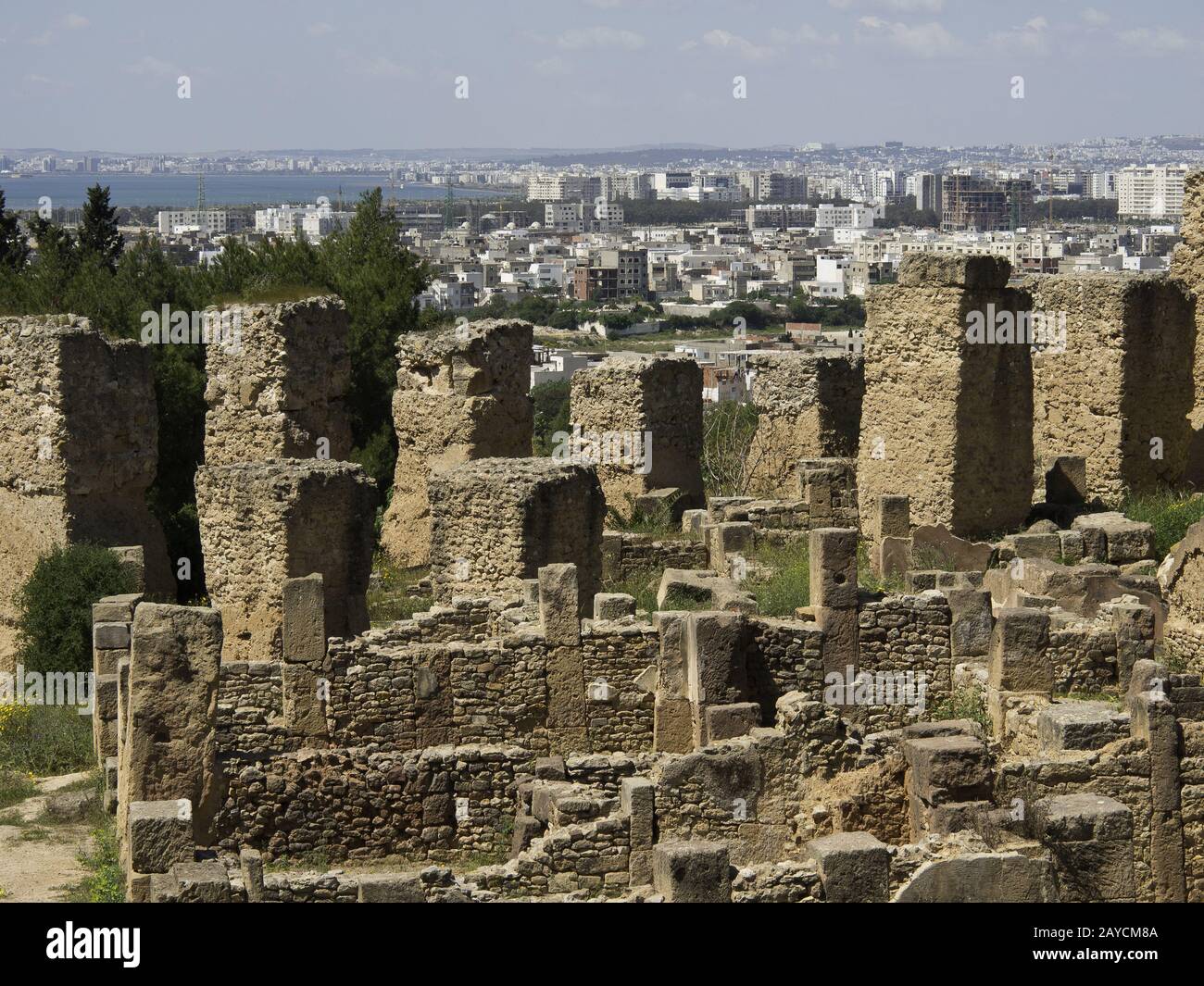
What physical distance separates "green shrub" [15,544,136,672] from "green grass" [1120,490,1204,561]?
928cm

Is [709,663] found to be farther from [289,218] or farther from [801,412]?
[289,218]

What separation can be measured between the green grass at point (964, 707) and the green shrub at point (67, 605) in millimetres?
7375

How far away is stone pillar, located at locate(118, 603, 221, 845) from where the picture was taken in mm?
11961

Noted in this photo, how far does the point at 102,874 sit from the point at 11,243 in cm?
2872

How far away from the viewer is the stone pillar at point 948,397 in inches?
821

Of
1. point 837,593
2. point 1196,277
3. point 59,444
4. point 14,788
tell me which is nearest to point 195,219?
point 1196,277

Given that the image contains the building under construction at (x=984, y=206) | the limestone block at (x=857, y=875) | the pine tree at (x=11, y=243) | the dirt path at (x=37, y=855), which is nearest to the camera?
the limestone block at (x=857, y=875)
